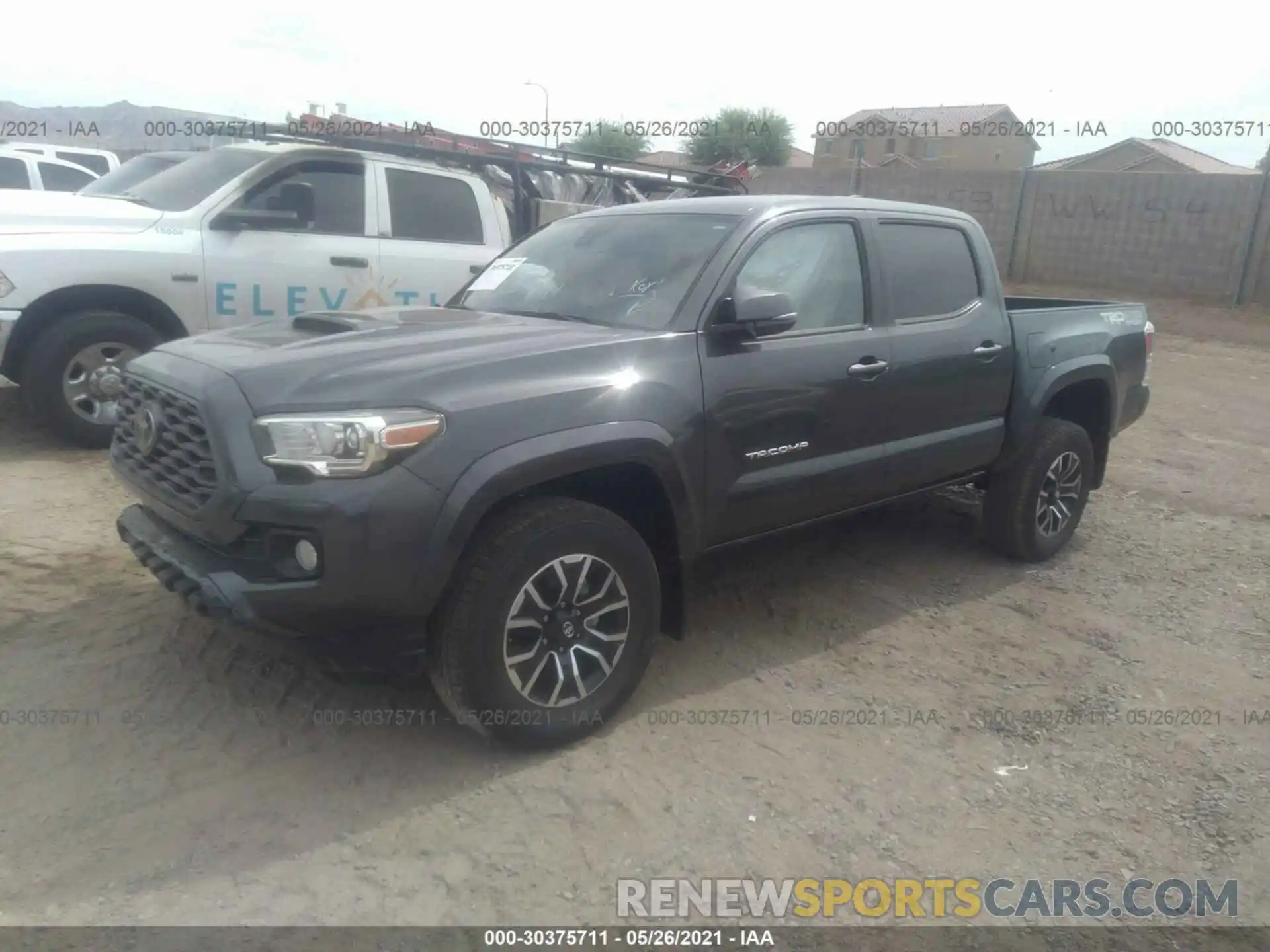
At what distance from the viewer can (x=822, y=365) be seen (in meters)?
3.99

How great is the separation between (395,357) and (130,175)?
5.07 m

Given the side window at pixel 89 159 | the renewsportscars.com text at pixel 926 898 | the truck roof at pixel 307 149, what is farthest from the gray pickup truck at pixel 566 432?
the side window at pixel 89 159

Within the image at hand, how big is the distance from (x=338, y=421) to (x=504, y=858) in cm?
132

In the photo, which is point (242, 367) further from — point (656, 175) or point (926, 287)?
point (656, 175)

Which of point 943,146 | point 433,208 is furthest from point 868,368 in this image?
point 943,146

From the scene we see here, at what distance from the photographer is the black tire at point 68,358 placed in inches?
221

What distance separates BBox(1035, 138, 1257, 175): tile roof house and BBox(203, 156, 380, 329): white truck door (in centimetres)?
2912

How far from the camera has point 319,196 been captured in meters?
6.67

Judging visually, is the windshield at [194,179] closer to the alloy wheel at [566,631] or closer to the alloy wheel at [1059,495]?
the alloy wheel at [566,631]

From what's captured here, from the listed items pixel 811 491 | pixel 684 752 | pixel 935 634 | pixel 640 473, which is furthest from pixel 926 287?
pixel 684 752

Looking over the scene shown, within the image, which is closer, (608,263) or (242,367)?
(242,367)

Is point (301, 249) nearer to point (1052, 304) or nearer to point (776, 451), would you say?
point (776, 451)

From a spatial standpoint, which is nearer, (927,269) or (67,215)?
(927,269)

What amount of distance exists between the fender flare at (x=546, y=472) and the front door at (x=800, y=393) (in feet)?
0.62
